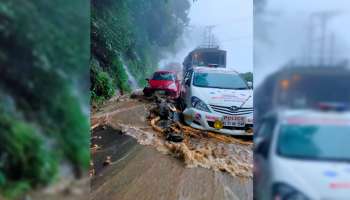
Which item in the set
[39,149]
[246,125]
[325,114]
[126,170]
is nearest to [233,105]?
[246,125]

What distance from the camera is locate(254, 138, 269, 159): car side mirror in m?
1.43

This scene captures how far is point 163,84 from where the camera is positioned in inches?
A: 68.6

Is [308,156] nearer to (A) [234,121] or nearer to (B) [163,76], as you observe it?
(A) [234,121]

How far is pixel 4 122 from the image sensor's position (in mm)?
1324

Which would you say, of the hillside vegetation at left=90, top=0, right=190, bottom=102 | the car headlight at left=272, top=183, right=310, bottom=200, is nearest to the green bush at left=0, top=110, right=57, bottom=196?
the hillside vegetation at left=90, top=0, right=190, bottom=102

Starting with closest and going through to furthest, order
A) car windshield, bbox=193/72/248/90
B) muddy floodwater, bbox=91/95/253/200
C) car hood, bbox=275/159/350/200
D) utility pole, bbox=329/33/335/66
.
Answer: car hood, bbox=275/159/350/200
utility pole, bbox=329/33/335/66
muddy floodwater, bbox=91/95/253/200
car windshield, bbox=193/72/248/90

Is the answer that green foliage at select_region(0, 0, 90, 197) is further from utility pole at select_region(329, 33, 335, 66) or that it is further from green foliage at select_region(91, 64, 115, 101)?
utility pole at select_region(329, 33, 335, 66)

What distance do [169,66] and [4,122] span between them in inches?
32.5

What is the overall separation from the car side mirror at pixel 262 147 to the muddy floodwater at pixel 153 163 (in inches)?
3.7

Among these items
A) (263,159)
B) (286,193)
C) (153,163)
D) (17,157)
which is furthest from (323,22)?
(17,157)

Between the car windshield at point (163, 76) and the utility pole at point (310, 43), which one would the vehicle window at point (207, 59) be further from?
the utility pole at point (310, 43)

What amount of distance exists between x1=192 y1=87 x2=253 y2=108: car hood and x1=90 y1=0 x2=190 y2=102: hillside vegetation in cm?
29

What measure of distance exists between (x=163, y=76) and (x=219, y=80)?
31 centimetres

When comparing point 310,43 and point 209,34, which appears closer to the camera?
point 310,43
